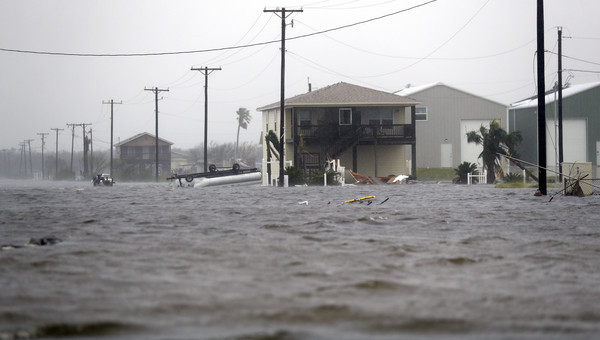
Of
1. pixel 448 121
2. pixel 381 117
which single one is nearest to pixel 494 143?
pixel 381 117

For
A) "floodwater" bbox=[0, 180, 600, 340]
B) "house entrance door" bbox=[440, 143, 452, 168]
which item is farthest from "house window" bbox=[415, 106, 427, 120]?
"floodwater" bbox=[0, 180, 600, 340]

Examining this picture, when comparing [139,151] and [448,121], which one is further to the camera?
[139,151]

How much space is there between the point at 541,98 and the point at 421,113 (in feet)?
115

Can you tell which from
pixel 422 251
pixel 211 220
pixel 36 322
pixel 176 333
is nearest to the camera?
pixel 176 333

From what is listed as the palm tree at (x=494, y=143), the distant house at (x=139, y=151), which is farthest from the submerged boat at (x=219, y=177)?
the distant house at (x=139, y=151)

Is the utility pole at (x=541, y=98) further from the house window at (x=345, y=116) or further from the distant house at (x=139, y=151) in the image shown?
the distant house at (x=139, y=151)

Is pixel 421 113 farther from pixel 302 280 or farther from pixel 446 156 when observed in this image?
pixel 302 280

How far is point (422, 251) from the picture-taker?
1241 centimetres

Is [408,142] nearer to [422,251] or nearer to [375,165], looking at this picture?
[375,165]

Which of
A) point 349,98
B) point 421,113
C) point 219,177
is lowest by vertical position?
point 219,177

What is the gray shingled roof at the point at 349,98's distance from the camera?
55.8 metres

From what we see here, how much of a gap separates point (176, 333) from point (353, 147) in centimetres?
4940

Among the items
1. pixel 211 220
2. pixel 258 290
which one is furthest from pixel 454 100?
pixel 258 290

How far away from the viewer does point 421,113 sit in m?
64.9
